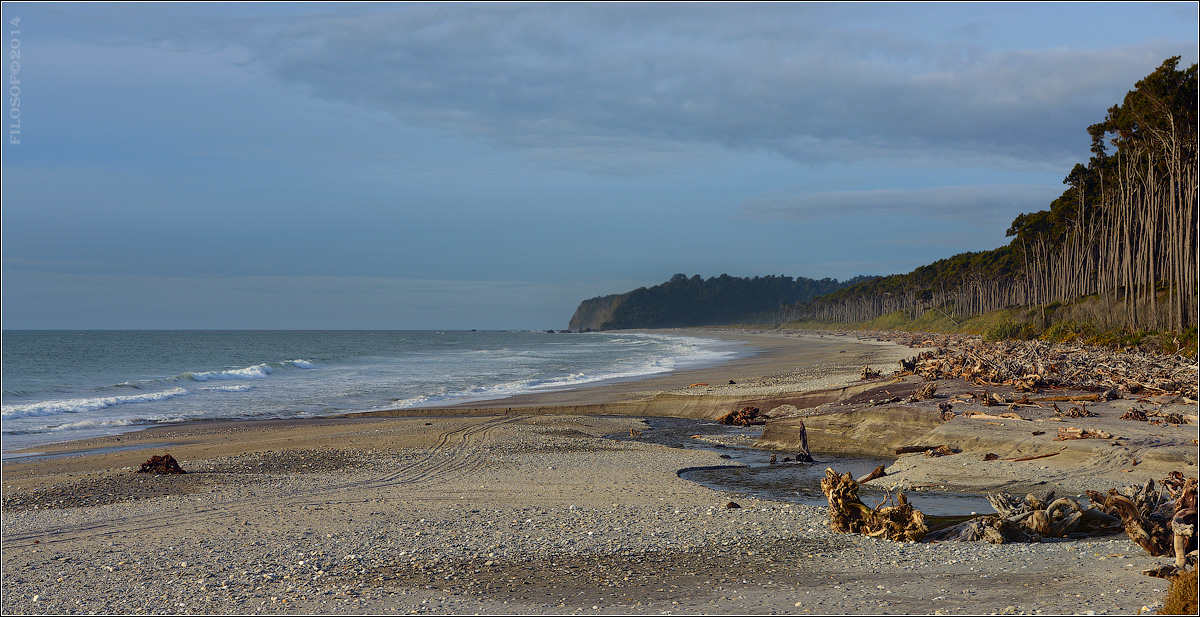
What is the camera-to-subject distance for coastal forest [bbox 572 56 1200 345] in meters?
32.2

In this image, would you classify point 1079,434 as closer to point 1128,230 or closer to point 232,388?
point 232,388

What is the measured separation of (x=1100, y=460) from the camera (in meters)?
10.9

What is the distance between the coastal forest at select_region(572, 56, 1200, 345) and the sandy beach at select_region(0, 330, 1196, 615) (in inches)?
598

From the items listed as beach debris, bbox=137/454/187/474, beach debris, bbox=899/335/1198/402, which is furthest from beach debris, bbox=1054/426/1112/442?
beach debris, bbox=137/454/187/474

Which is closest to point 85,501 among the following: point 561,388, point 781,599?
point 781,599

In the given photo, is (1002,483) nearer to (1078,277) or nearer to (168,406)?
(168,406)

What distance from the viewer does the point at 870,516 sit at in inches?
297

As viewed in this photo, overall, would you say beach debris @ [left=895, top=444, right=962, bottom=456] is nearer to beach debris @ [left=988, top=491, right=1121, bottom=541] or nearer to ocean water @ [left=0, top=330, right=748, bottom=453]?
beach debris @ [left=988, top=491, right=1121, bottom=541]

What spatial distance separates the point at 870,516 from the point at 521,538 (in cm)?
341

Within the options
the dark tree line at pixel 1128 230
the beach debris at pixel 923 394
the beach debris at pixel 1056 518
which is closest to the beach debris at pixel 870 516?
the beach debris at pixel 1056 518

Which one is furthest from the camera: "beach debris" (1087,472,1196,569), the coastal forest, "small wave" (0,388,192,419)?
the coastal forest

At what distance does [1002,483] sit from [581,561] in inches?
260

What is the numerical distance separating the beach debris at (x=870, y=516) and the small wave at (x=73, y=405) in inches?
982

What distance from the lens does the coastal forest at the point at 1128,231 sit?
3216cm
